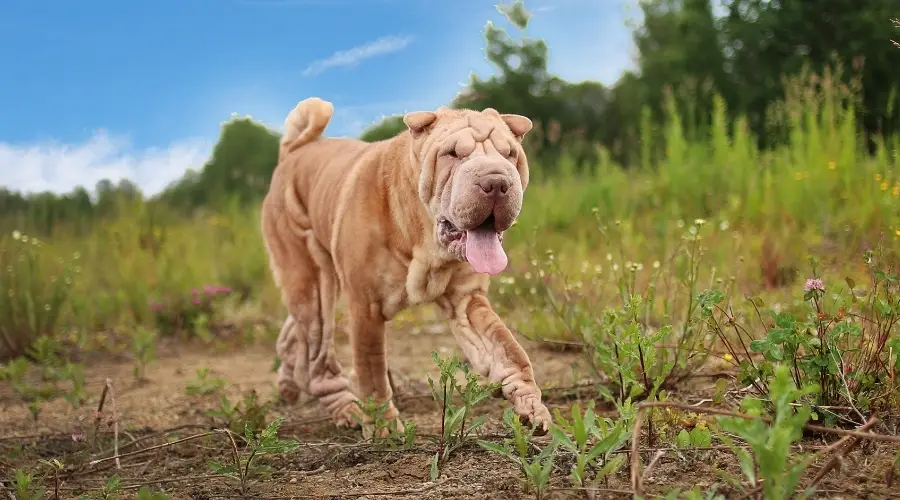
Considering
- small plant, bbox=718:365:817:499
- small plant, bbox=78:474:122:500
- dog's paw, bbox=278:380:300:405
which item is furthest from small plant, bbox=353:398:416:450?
dog's paw, bbox=278:380:300:405

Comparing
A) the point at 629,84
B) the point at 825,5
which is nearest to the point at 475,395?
the point at 825,5

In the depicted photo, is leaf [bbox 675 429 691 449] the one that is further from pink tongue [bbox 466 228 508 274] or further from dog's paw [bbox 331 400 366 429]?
dog's paw [bbox 331 400 366 429]

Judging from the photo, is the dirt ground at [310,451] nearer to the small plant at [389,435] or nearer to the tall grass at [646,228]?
the small plant at [389,435]

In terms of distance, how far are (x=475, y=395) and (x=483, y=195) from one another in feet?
2.17

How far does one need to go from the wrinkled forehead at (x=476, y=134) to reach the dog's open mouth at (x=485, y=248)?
0.27 metres

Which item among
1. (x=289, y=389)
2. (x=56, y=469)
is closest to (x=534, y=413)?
(x=56, y=469)

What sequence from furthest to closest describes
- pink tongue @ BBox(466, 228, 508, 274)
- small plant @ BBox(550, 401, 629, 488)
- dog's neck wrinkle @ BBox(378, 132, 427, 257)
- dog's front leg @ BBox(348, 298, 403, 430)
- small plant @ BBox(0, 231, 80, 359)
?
1. small plant @ BBox(0, 231, 80, 359)
2. dog's front leg @ BBox(348, 298, 403, 430)
3. dog's neck wrinkle @ BBox(378, 132, 427, 257)
4. pink tongue @ BBox(466, 228, 508, 274)
5. small plant @ BBox(550, 401, 629, 488)

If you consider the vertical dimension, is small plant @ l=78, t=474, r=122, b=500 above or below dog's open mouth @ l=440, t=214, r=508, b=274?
below

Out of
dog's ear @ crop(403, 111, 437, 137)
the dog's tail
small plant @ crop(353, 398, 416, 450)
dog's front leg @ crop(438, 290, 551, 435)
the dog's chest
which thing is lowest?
small plant @ crop(353, 398, 416, 450)

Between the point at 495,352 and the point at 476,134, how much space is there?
32.4 inches

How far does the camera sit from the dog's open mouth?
2.87 meters

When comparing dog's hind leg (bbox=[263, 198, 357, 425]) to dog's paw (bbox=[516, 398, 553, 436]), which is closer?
dog's paw (bbox=[516, 398, 553, 436])

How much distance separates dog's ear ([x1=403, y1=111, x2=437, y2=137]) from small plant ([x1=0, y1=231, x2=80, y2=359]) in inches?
162

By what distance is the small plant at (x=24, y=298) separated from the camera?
634 centimetres
